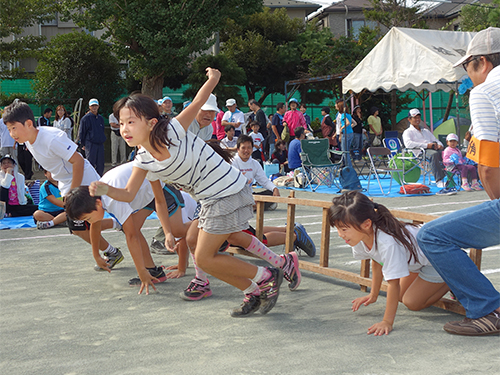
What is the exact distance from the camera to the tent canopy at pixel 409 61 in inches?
473

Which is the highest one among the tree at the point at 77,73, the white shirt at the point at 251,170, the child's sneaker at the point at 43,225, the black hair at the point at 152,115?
the tree at the point at 77,73

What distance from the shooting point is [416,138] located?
12781 mm

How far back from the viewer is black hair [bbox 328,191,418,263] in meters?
3.48

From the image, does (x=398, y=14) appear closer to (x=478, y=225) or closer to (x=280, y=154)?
(x=280, y=154)

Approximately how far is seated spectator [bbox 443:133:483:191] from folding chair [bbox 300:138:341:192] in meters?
2.39

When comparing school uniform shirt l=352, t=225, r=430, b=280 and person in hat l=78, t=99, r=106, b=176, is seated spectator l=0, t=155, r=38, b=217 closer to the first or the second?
person in hat l=78, t=99, r=106, b=176

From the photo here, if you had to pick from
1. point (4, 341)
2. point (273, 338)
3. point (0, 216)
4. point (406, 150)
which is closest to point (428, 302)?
point (273, 338)

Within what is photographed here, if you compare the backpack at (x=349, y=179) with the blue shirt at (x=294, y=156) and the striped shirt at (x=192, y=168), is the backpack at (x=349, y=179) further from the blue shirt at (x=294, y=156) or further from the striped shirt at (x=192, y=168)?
the striped shirt at (x=192, y=168)

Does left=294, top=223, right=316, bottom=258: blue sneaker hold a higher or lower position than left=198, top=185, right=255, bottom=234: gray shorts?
lower

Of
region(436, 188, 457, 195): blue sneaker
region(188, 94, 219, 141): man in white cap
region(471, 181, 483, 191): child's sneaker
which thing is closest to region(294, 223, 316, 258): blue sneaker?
region(188, 94, 219, 141): man in white cap

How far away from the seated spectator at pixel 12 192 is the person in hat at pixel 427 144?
802cm

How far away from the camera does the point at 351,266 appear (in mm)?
5438

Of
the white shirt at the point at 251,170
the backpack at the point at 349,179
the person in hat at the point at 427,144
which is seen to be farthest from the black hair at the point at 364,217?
the person in hat at the point at 427,144

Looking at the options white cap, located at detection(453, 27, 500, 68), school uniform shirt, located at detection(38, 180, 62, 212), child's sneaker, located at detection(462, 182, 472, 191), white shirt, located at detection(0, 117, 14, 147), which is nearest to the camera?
white cap, located at detection(453, 27, 500, 68)
